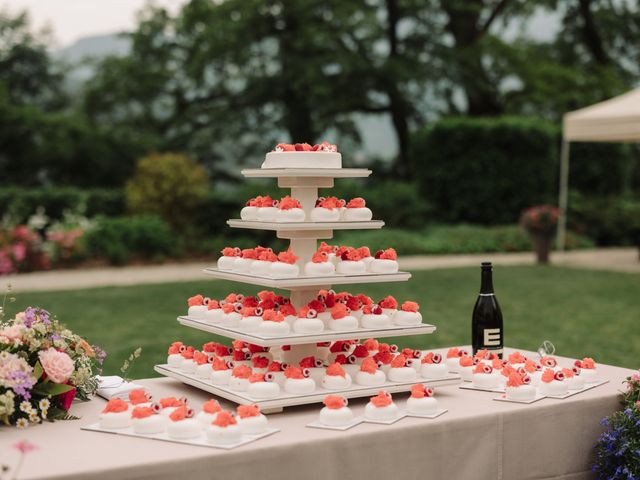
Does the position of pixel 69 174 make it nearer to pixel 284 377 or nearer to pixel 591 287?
pixel 591 287

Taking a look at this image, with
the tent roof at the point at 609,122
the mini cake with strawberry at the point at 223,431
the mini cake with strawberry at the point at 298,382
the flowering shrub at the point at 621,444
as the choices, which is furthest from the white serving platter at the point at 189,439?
the tent roof at the point at 609,122

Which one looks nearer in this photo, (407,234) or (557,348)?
(557,348)

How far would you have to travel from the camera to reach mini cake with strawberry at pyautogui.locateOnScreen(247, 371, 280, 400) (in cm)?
311

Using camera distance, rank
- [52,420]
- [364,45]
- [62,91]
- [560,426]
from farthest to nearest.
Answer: [62,91]
[364,45]
[560,426]
[52,420]

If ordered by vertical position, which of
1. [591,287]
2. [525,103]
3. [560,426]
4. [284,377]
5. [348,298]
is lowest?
[591,287]

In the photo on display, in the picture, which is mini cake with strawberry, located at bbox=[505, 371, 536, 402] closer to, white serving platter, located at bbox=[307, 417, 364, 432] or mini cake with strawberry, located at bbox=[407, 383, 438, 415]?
mini cake with strawberry, located at bbox=[407, 383, 438, 415]

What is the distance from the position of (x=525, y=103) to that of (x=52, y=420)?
2261 centimetres

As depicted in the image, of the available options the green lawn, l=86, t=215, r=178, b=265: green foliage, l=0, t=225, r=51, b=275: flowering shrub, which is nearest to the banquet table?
the green lawn

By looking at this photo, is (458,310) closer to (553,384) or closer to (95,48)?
(553,384)

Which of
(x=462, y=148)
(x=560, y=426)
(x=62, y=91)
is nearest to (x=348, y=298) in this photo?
(x=560, y=426)

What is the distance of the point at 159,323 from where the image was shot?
9.41 meters

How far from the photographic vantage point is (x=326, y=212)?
3459mm

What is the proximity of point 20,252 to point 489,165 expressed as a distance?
1047 cm

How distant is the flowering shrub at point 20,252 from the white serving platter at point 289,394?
1144cm
